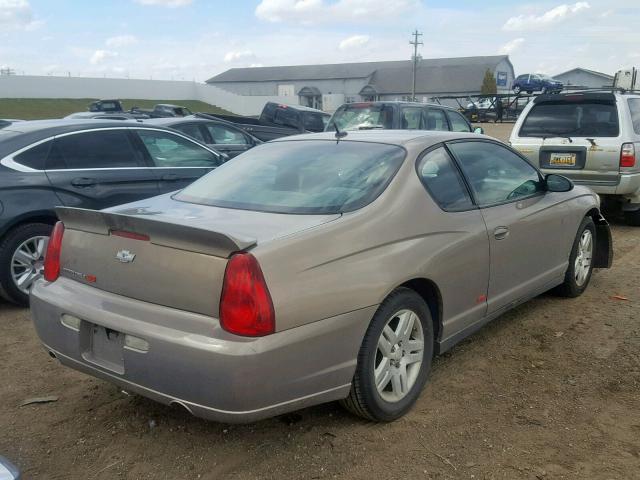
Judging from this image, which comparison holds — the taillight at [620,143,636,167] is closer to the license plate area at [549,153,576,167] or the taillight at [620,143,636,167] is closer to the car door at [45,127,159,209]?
the license plate area at [549,153,576,167]

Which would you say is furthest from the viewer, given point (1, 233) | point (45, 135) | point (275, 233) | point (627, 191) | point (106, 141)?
Result: point (627, 191)

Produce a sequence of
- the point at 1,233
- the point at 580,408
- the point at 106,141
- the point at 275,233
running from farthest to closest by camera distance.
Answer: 1. the point at 106,141
2. the point at 1,233
3. the point at 580,408
4. the point at 275,233

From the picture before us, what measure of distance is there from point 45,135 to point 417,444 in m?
4.24

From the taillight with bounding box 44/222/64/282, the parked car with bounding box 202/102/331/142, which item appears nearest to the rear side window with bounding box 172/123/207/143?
the parked car with bounding box 202/102/331/142

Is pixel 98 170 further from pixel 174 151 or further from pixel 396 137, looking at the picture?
pixel 396 137

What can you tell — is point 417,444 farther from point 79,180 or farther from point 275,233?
point 79,180

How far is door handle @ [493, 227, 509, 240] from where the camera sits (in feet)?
12.7

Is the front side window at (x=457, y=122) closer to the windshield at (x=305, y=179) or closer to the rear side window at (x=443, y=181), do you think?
the rear side window at (x=443, y=181)

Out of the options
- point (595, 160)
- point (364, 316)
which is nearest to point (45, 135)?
point (364, 316)

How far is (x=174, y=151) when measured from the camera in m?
6.40

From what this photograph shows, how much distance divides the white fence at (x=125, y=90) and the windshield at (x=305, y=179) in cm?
5249

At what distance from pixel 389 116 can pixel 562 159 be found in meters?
3.39

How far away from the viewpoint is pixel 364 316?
2.91m

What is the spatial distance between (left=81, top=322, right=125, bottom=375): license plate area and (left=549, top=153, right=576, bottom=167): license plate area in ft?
22.1
